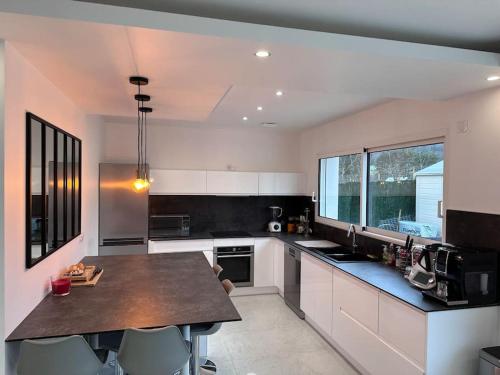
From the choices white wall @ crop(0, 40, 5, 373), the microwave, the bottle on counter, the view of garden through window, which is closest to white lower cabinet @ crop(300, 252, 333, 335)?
the bottle on counter

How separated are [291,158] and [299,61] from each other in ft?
13.2

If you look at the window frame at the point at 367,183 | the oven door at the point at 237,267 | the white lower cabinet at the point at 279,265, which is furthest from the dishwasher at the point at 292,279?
the window frame at the point at 367,183

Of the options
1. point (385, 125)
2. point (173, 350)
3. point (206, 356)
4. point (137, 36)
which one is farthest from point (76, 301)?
point (385, 125)

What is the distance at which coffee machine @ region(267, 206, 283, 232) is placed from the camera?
5.64 metres

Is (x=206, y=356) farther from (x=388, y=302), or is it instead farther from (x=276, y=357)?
(x=388, y=302)

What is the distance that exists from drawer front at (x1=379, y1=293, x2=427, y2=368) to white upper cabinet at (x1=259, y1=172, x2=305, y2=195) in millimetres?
3017

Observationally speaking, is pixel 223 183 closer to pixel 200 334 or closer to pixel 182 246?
pixel 182 246

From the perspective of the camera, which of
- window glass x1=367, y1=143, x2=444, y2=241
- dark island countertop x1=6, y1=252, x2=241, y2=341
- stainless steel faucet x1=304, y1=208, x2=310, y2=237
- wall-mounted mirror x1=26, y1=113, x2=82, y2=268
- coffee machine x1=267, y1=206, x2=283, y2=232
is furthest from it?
coffee machine x1=267, y1=206, x2=283, y2=232

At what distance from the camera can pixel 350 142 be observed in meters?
4.32

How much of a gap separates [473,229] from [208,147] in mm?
3958

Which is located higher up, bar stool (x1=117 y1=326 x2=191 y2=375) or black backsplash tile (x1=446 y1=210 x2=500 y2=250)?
black backsplash tile (x1=446 y1=210 x2=500 y2=250)

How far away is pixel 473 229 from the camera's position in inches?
103

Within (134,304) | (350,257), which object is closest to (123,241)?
(134,304)

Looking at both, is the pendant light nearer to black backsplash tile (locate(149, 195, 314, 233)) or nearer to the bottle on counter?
black backsplash tile (locate(149, 195, 314, 233))
